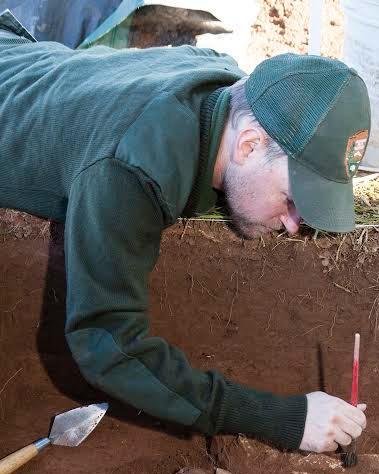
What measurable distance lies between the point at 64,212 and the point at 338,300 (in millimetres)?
1239

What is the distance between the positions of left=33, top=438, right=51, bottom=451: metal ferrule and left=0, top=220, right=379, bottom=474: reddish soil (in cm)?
19

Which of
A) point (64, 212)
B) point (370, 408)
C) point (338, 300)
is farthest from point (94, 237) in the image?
point (370, 408)

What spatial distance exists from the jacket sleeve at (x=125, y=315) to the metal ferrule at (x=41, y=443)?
0.70 metres

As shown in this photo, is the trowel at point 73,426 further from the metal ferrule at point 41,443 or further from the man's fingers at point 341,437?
the man's fingers at point 341,437

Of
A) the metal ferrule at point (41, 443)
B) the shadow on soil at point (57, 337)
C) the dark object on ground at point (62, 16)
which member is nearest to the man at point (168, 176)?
the shadow on soil at point (57, 337)

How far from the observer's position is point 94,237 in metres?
1.48

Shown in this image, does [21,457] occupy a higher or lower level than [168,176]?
lower

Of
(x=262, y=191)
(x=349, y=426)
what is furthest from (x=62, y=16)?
(x=349, y=426)

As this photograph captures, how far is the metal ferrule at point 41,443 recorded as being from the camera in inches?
83.8

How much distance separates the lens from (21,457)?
6.72ft

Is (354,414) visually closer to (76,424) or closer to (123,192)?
(123,192)

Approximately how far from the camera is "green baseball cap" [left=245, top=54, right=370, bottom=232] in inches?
61.0

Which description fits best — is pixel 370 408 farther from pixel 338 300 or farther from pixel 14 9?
pixel 14 9

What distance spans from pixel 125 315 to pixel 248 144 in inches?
22.5
